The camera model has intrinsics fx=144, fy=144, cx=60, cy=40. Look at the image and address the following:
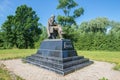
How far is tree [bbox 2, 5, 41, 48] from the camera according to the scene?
28906mm

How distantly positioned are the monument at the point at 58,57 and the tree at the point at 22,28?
20.4 meters

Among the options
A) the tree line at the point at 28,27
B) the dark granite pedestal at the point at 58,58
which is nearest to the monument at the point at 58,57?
the dark granite pedestal at the point at 58,58

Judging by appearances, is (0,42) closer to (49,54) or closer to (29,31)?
(29,31)

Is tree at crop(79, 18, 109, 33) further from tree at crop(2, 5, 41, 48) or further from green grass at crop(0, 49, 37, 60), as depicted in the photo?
green grass at crop(0, 49, 37, 60)

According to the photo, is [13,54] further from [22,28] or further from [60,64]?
[22,28]

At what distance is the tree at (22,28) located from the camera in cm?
2891

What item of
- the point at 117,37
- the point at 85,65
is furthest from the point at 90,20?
the point at 85,65

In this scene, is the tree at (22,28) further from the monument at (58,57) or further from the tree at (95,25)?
the monument at (58,57)

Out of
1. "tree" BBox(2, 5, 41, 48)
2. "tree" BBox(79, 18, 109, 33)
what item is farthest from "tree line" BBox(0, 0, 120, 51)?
"tree" BBox(79, 18, 109, 33)

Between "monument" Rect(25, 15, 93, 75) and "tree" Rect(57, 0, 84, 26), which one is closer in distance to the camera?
"monument" Rect(25, 15, 93, 75)

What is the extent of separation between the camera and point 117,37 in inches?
755

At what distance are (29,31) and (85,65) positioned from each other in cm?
2345

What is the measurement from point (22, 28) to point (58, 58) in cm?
2310

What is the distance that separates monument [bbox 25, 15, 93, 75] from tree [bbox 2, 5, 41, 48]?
20.4m
